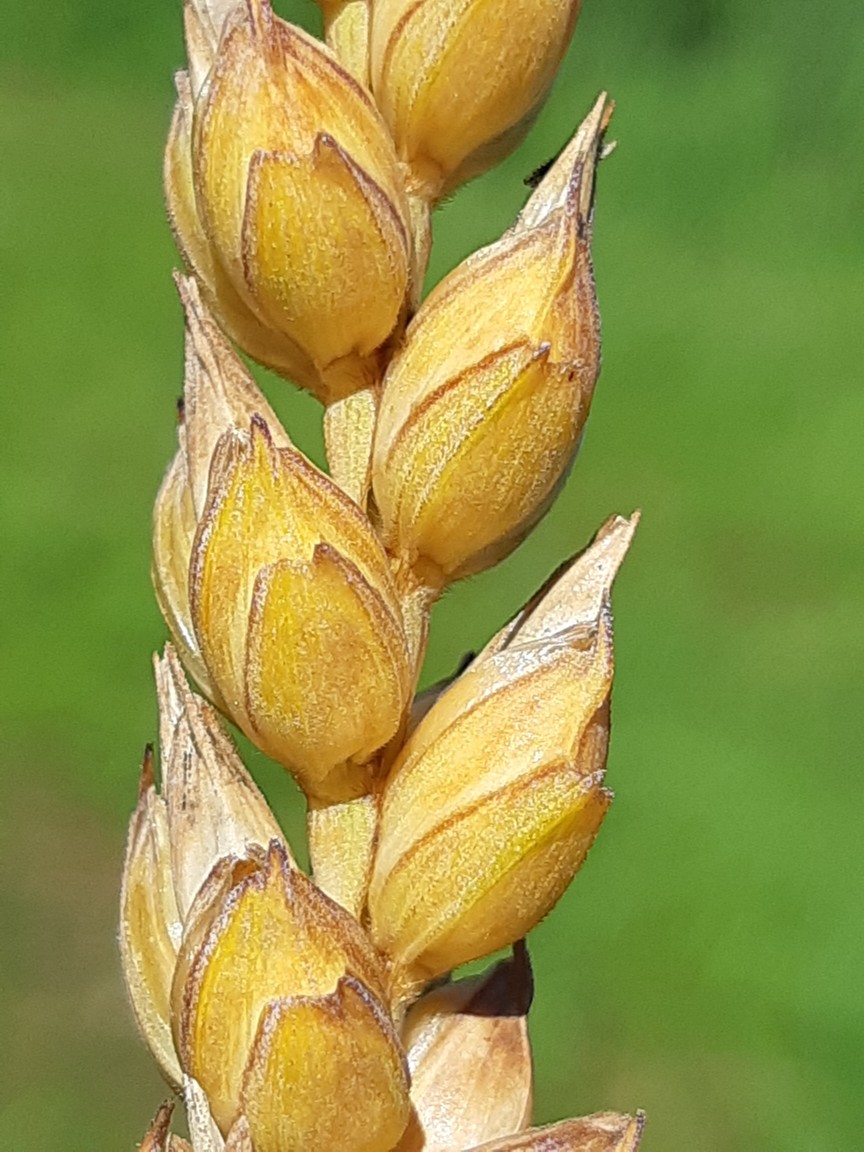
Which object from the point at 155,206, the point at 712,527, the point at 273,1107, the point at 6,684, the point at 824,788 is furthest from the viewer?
the point at 155,206

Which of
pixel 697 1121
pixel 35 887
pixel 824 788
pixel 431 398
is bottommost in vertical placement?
pixel 697 1121

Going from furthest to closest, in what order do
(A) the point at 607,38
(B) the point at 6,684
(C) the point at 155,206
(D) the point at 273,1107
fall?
(C) the point at 155,206
(A) the point at 607,38
(B) the point at 6,684
(D) the point at 273,1107

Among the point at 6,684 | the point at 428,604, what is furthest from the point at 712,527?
the point at 428,604

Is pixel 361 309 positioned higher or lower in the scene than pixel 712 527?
higher

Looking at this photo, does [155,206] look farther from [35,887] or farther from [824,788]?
[824,788]

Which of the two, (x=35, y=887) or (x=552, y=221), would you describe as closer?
(x=552, y=221)

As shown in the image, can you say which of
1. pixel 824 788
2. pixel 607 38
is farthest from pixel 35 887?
A: pixel 607 38
